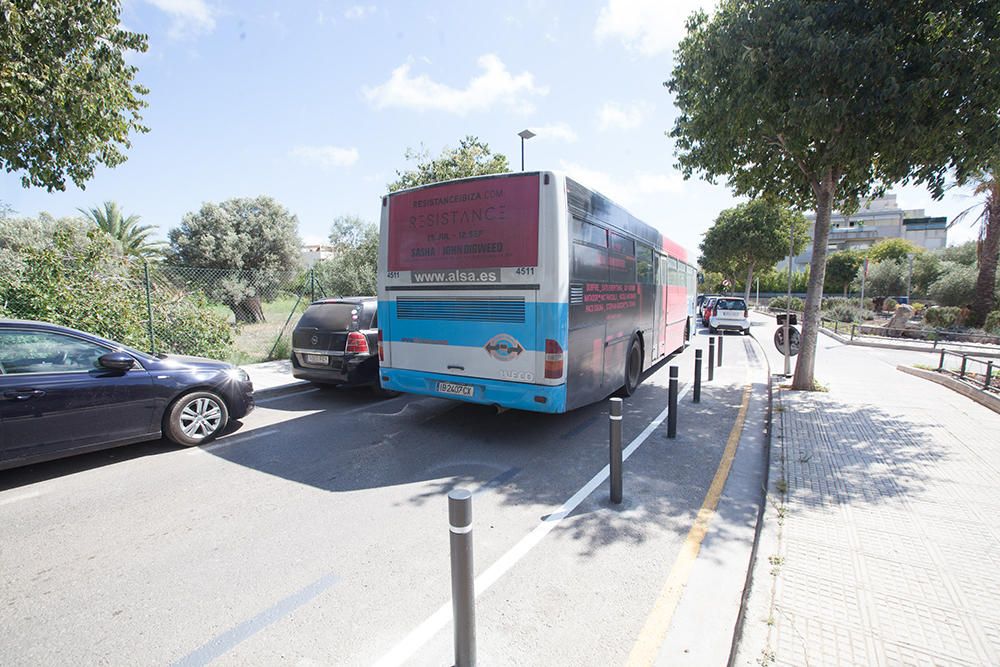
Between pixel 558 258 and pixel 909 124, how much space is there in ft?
18.1

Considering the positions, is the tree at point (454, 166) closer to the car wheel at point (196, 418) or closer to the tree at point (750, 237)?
the car wheel at point (196, 418)

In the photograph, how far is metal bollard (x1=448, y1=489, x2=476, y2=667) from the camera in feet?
7.10

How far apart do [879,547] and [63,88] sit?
36.6ft

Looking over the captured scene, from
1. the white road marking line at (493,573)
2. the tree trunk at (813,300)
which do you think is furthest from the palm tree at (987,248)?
the white road marking line at (493,573)

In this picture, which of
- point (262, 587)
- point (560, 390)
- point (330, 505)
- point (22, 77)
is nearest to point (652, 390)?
point (560, 390)

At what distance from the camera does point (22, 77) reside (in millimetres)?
6418

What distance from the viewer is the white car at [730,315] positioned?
2205 cm

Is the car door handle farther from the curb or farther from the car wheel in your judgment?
the curb

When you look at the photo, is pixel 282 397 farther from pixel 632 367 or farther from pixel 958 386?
pixel 958 386

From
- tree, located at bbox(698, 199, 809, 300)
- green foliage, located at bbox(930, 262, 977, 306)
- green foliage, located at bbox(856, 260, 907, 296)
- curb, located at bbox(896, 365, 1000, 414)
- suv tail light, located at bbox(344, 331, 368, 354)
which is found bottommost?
curb, located at bbox(896, 365, 1000, 414)

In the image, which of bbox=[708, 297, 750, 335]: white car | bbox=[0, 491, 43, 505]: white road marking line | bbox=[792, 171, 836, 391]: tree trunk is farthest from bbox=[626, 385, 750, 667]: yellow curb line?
bbox=[708, 297, 750, 335]: white car

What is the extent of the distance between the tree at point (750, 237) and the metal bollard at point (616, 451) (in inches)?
1481

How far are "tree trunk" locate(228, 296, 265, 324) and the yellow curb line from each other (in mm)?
23114

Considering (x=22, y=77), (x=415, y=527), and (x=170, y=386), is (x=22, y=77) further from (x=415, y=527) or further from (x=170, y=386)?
(x=415, y=527)
